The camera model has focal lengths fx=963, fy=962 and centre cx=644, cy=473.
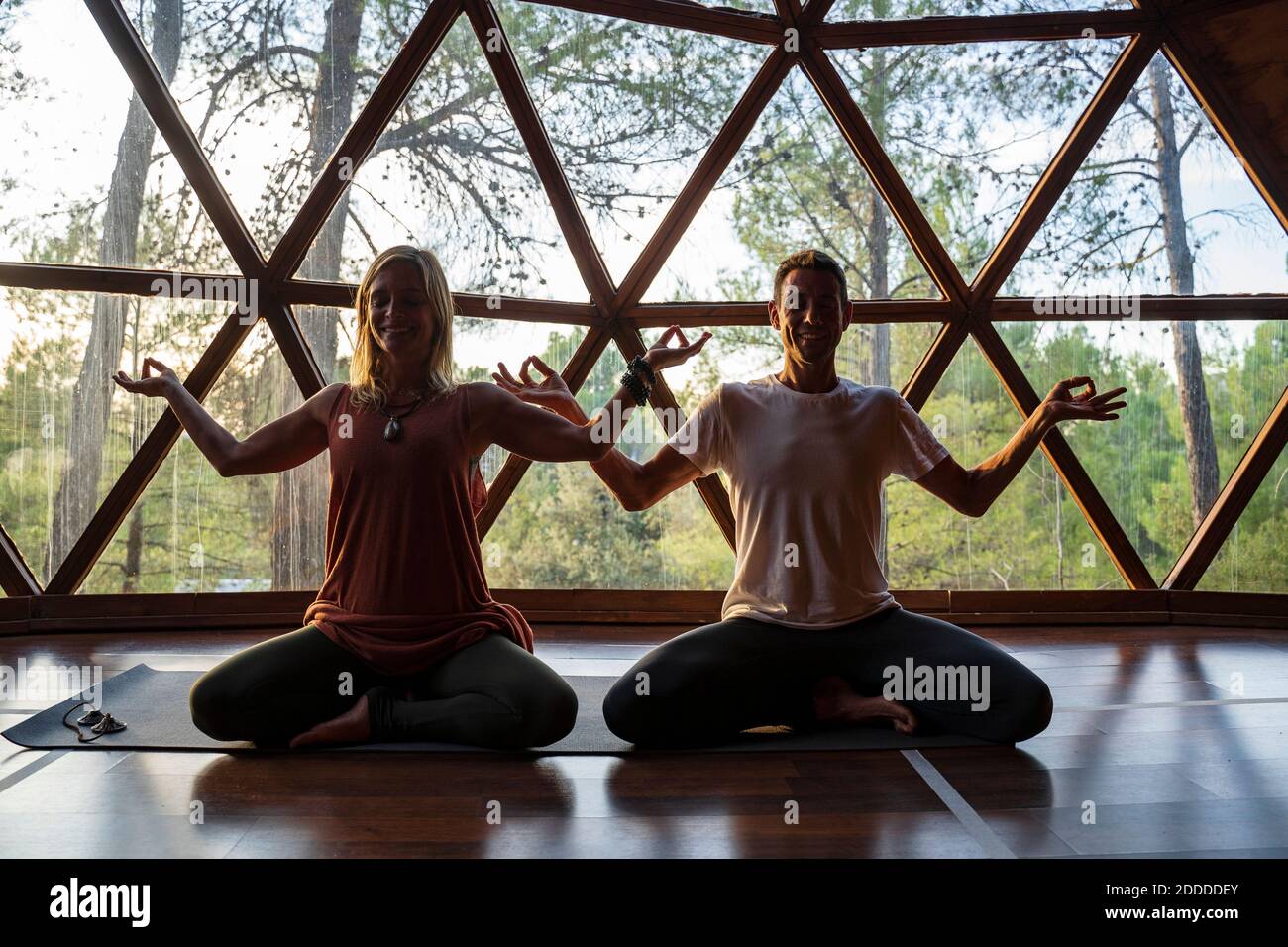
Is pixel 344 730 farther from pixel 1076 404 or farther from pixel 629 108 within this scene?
pixel 629 108

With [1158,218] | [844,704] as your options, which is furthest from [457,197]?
[1158,218]

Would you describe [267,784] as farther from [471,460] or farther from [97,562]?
[97,562]

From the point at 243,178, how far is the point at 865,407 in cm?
378

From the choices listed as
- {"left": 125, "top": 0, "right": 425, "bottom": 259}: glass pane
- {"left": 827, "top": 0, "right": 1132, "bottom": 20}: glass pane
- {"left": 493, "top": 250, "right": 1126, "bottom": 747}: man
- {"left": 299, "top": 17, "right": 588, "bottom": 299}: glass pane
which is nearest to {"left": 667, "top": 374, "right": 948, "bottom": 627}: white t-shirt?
{"left": 493, "top": 250, "right": 1126, "bottom": 747}: man

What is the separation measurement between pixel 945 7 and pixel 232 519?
4936 mm

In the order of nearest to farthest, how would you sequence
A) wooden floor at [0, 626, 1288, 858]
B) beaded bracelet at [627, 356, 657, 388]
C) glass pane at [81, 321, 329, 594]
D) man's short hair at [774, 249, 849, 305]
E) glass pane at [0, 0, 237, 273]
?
1. wooden floor at [0, 626, 1288, 858]
2. beaded bracelet at [627, 356, 657, 388]
3. man's short hair at [774, 249, 849, 305]
4. glass pane at [0, 0, 237, 273]
5. glass pane at [81, 321, 329, 594]

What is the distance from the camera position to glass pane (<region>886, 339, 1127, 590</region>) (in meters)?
5.55

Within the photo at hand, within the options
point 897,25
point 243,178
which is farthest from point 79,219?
point 897,25

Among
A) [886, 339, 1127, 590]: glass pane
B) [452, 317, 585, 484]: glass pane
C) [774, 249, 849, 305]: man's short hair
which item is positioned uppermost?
[452, 317, 585, 484]: glass pane

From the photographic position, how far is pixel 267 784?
8.04 feet

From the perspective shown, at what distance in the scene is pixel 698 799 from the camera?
236cm

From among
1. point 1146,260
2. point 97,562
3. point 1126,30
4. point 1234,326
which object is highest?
point 1126,30

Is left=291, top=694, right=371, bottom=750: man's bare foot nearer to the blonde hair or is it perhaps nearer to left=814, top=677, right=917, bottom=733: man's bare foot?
the blonde hair

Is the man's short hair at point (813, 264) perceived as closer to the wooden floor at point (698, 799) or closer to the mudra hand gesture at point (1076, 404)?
the mudra hand gesture at point (1076, 404)
